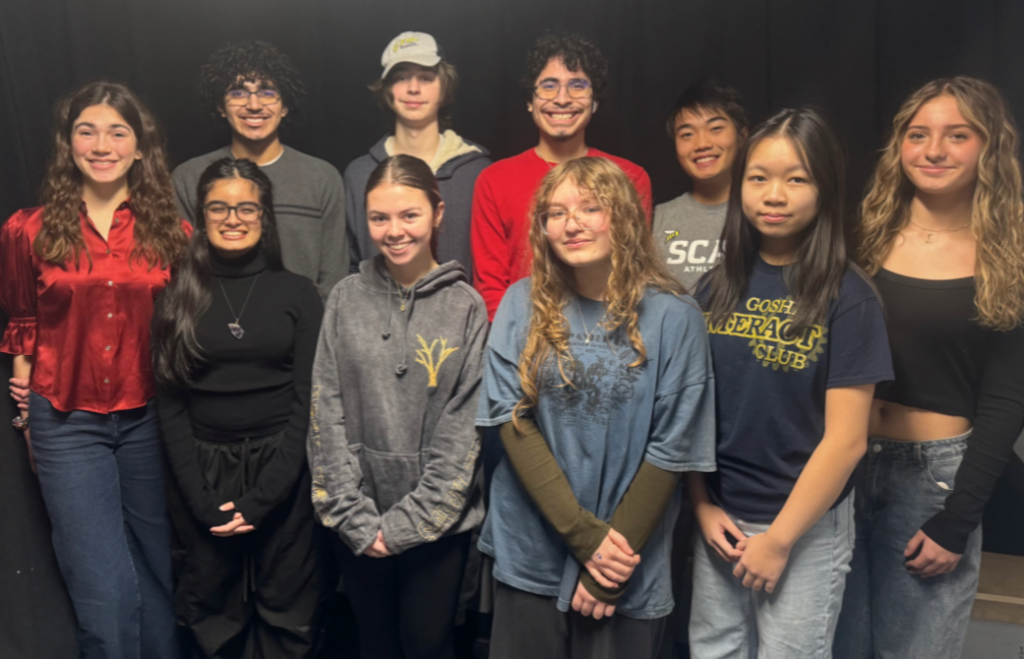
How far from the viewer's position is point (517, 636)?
170cm

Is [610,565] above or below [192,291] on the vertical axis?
below

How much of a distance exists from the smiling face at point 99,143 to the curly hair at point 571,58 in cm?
121

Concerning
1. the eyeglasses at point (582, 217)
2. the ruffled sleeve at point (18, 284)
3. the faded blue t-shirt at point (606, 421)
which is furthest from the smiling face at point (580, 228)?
the ruffled sleeve at point (18, 284)

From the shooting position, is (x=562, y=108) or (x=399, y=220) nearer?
(x=399, y=220)

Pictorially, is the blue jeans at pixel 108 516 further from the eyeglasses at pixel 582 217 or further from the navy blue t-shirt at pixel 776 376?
the navy blue t-shirt at pixel 776 376

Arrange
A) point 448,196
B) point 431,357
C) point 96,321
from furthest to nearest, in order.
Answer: point 448,196 → point 96,321 → point 431,357

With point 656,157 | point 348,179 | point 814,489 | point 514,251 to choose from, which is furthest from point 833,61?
point 348,179

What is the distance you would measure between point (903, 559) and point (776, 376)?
0.58 metres

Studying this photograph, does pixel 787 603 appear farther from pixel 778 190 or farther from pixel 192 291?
pixel 192 291

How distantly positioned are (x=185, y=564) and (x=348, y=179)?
1.26 m

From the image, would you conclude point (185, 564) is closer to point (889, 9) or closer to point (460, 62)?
point (460, 62)

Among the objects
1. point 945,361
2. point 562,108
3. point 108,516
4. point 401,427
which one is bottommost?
point 108,516

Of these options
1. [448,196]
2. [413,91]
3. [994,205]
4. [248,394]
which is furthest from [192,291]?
[994,205]

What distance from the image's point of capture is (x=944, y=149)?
1.74 m
